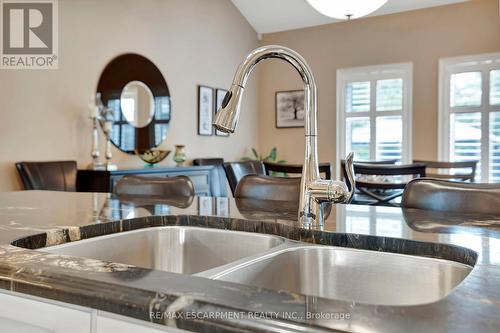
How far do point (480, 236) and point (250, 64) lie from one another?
623mm

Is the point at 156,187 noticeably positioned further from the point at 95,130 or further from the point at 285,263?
the point at 95,130

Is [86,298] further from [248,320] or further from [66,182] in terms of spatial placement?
[66,182]

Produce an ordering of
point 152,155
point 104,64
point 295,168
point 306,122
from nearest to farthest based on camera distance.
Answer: point 306,122
point 295,168
point 104,64
point 152,155

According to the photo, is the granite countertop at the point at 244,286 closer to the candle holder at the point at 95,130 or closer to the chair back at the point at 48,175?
the chair back at the point at 48,175

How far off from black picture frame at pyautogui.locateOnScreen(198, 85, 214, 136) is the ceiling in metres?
1.37

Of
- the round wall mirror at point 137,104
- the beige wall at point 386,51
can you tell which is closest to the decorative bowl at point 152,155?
the round wall mirror at point 137,104

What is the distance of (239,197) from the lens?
1784mm

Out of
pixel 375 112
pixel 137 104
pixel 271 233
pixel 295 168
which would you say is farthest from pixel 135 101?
pixel 271 233

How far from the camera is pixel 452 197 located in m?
1.31

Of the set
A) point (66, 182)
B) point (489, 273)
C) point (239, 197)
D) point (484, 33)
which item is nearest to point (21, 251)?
point (489, 273)

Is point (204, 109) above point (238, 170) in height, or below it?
above

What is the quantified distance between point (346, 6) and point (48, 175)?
2.66 meters

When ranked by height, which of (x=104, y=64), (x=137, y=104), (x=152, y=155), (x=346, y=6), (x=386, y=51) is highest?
(x=386, y=51)

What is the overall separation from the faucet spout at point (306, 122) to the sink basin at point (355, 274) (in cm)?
11
